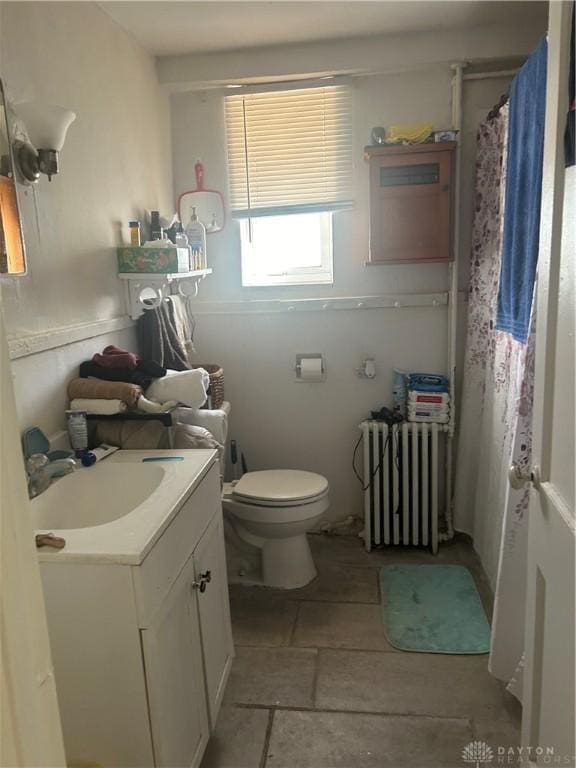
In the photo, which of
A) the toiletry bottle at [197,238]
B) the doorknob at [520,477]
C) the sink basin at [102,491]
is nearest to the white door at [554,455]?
the doorknob at [520,477]

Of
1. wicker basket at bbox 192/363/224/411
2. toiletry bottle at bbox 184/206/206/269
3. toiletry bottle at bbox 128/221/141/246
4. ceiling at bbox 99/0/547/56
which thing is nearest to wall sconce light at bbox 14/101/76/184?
toiletry bottle at bbox 128/221/141/246

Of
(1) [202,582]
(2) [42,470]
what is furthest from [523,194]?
(2) [42,470]

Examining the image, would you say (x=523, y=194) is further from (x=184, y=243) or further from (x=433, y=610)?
(x=433, y=610)

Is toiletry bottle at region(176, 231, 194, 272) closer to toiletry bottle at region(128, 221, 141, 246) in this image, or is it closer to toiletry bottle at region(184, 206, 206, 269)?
toiletry bottle at region(184, 206, 206, 269)

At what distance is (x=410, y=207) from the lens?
2.71m

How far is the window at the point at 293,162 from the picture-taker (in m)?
2.83

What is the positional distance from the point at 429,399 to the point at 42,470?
1.89m

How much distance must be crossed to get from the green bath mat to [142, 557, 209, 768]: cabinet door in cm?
93

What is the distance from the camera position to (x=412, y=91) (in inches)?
108

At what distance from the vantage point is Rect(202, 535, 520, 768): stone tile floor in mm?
1761

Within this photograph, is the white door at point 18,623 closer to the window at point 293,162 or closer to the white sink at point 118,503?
the white sink at point 118,503

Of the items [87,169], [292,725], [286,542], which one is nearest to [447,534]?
[286,542]

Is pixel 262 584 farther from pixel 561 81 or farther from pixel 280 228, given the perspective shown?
pixel 561 81

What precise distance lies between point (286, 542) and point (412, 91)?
2197 mm
